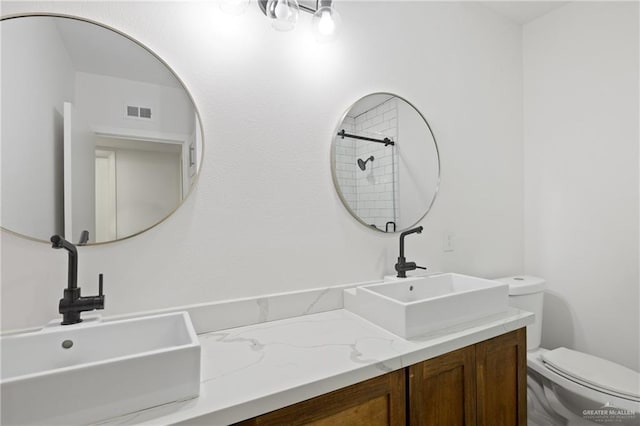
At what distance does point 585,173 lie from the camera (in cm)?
186

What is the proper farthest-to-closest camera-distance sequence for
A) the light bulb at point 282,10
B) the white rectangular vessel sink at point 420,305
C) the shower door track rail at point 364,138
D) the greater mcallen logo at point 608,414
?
the shower door track rail at point 364,138
the greater mcallen logo at point 608,414
the light bulb at point 282,10
the white rectangular vessel sink at point 420,305

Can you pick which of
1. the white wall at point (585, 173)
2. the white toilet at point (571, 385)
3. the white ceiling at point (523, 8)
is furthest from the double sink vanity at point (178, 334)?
the white ceiling at point (523, 8)

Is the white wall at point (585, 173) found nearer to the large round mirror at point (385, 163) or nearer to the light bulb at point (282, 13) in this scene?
the large round mirror at point (385, 163)

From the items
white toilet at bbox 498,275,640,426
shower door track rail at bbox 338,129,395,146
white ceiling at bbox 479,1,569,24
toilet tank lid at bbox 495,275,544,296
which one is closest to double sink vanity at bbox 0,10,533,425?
white toilet at bbox 498,275,640,426

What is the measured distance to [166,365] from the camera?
691mm

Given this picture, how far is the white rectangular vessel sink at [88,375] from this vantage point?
604mm

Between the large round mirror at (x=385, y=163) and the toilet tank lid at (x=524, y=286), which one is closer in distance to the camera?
the large round mirror at (x=385, y=163)

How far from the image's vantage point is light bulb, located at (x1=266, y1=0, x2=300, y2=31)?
1152 millimetres

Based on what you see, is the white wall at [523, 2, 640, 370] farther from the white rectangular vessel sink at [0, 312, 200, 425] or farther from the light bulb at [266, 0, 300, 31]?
the white rectangular vessel sink at [0, 312, 200, 425]

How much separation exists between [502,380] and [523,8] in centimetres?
216

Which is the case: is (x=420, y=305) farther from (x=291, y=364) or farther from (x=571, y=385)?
(x=571, y=385)

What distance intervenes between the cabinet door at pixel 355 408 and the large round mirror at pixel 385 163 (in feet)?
2.40

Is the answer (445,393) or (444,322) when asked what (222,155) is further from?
(445,393)

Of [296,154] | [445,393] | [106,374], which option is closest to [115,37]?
[296,154]
